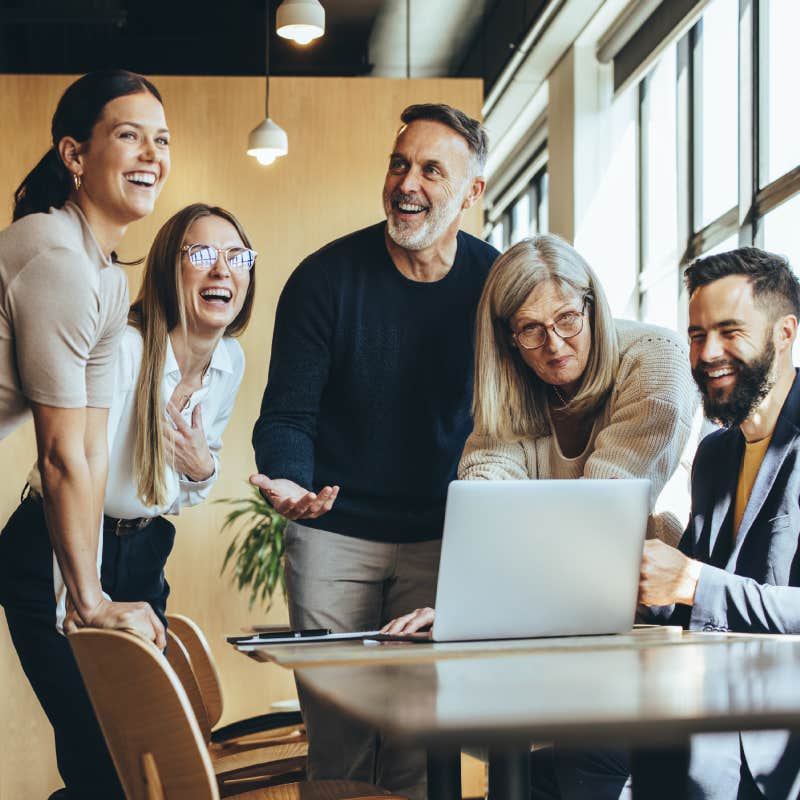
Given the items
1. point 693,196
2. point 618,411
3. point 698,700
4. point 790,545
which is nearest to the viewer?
point 698,700

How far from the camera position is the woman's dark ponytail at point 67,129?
2350 millimetres

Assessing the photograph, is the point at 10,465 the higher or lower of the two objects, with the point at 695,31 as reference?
lower

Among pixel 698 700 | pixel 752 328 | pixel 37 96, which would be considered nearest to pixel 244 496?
pixel 37 96

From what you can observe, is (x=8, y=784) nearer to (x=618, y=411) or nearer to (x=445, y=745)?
(x=618, y=411)

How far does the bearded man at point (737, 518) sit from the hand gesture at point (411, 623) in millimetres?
390

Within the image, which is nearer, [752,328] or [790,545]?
[790,545]

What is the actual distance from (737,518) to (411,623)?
0.76 meters

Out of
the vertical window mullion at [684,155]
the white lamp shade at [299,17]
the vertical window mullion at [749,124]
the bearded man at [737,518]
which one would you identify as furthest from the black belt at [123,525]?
the vertical window mullion at [684,155]

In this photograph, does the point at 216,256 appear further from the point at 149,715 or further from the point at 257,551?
the point at 257,551

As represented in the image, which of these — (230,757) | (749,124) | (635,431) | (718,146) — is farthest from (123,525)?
(718,146)

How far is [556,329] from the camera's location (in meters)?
2.54

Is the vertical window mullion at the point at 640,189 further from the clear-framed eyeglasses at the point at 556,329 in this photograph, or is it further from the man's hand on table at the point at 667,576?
the man's hand on table at the point at 667,576

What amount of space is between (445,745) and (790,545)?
140 cm

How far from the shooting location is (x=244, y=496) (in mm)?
6273
